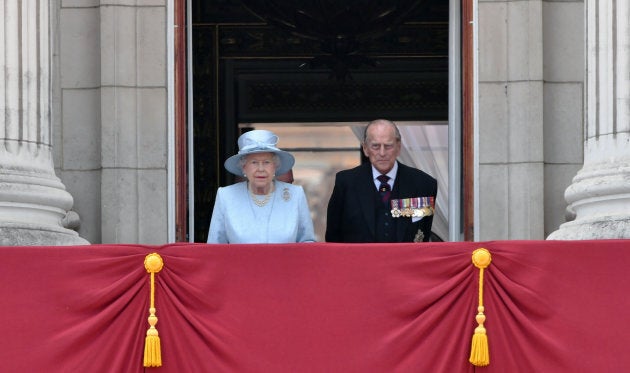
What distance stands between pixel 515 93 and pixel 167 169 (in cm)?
274

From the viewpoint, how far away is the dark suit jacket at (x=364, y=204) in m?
11.1

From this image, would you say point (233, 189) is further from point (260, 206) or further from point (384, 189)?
point (384, 189)

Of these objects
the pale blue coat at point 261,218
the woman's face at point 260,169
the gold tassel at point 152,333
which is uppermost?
the woman's face at point 260,169

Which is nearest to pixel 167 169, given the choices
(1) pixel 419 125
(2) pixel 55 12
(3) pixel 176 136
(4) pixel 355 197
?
(3) pixel 176 136

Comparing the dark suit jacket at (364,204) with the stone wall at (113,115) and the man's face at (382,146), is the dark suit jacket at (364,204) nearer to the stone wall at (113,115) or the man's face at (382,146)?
the man's face at (382,146)

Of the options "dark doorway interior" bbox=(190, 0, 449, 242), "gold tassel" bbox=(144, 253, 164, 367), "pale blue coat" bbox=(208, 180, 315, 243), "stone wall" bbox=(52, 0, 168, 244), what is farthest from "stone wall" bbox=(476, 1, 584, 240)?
"gold tassel" bbox=(144, 253, 164, 367)

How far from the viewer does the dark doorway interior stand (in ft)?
55.5

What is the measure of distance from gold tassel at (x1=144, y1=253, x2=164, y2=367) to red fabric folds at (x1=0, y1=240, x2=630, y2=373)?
4cm

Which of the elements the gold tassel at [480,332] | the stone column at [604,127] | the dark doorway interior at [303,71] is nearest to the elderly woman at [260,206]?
the gold tassel at [480,332]

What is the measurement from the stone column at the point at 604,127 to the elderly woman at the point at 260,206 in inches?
65.9

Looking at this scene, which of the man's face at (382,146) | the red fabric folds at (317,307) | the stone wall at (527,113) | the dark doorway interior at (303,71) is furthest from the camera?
the dark doorway interior at (303,71)

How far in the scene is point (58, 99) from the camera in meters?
13.2

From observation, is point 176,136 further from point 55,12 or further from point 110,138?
point 55,12

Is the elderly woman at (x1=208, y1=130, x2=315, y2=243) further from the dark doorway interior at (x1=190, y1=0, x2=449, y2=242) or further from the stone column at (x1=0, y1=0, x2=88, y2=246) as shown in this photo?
the dark doorway interior at (x1=190, y1=0, x2=449, y2=242)
